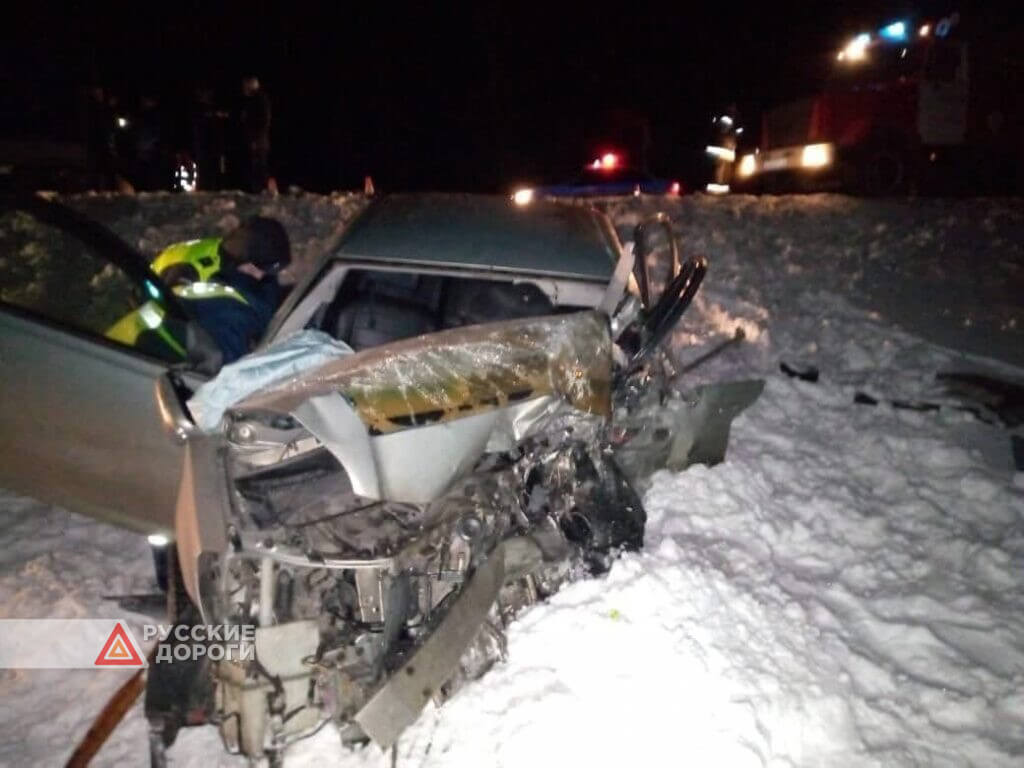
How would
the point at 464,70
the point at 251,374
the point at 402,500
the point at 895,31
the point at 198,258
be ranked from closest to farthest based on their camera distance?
the point at 402,500, the point at 251,374, the point at 198,258, the point at 895,31, the point at 464,70

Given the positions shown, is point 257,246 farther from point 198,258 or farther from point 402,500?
point 402,500

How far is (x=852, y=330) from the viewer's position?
6.26 m

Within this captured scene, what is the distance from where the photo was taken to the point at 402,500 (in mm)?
2471

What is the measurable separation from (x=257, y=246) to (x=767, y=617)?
2944mm

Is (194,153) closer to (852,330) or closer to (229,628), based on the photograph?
(852,330)

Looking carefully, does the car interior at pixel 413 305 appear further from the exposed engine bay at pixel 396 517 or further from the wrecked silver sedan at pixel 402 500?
the exposed engine bay at pixel 396 517

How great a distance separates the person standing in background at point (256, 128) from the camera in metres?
11.0

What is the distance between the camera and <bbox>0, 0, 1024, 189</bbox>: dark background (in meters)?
20.0

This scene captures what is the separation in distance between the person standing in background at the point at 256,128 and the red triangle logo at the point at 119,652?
950cm

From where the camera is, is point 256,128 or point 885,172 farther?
point 885,172

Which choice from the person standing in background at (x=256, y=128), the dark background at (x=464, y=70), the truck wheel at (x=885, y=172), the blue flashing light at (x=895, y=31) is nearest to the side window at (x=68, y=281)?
the person standing in background at (x=256, y=128)

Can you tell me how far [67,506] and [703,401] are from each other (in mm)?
2705

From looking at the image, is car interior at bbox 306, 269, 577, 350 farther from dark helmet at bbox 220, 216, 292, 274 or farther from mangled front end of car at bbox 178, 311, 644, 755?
mangled front end of car at bbox 178, 311, 644, 755

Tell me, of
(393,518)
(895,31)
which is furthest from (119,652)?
(895,31)
